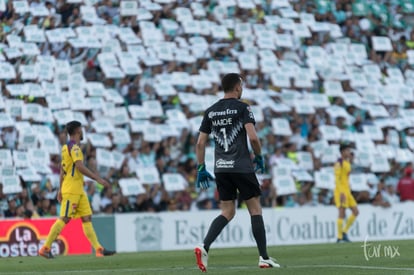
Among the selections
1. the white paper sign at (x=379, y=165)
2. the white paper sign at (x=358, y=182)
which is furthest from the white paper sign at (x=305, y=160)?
the white paper sign at (x=379, y=165)

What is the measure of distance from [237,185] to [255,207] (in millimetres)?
362

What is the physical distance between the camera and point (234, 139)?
13.6 metres

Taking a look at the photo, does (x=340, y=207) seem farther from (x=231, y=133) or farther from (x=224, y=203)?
(x=231, y=133)

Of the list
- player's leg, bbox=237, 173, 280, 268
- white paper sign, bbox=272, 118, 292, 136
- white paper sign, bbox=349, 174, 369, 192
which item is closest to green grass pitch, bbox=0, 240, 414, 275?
player's leg, bbox=237, 173, 280, 268

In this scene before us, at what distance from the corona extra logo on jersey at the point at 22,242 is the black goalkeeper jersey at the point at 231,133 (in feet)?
35.5

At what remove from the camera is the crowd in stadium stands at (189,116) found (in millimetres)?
26219

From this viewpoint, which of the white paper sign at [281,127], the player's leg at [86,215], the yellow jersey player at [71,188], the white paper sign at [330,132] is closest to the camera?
the yellow jersey player at [71,188]

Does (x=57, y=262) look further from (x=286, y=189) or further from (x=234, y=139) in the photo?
(x=286, y=189)

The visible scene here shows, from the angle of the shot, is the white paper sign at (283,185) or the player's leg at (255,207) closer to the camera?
the player's leg at (255,207)

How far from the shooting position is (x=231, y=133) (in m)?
13.6

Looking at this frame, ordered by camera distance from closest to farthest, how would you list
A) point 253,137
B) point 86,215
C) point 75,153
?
point 253,137
point 75,153
point 86,215

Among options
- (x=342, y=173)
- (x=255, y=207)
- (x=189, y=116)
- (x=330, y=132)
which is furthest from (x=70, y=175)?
(x=330, y=132)

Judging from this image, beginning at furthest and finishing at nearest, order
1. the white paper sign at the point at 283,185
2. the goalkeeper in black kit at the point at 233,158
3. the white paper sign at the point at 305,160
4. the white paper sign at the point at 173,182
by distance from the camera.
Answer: the white paper sign at the point at 305,160 → the white paper sign at the point at 283,185 → the white paper sign at the point at 173,182 → the goalkeeper in black kit at the point at 233,158

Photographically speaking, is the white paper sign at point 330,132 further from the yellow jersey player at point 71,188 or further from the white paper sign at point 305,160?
the yellow jersey player at point 71,188
